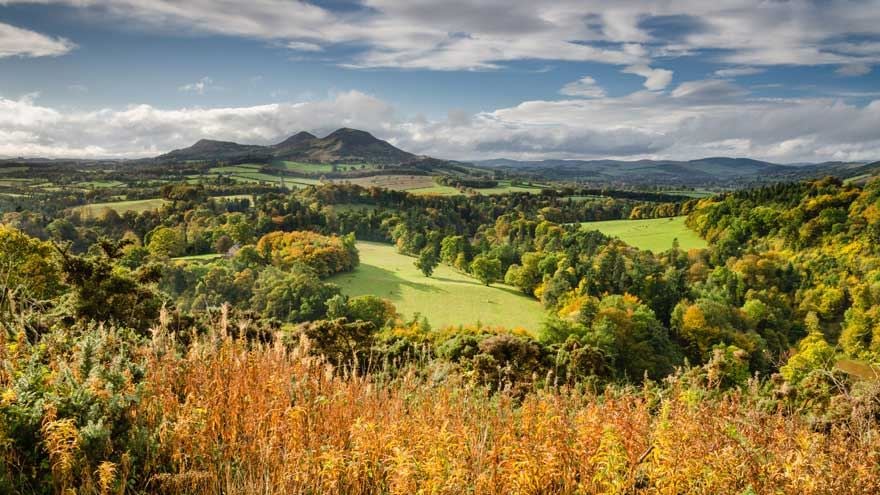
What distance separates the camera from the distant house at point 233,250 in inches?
2800

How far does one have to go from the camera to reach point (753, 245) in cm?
8319

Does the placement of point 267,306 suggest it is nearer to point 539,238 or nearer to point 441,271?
point 441,271

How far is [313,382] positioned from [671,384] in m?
3.92

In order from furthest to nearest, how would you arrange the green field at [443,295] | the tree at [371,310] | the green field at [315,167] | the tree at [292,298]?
1. the green field at [315,167]
2. the green field at [443,295]
3. the tree at [292,298]
4. the tree at [371,310]

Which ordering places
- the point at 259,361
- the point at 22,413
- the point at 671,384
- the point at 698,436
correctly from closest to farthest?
1. the point at 22,413
2. the point at 698,436
3. the point at 259,361
4. the point at 671,384

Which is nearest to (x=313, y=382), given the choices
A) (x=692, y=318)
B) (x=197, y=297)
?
(x=197, y=297)

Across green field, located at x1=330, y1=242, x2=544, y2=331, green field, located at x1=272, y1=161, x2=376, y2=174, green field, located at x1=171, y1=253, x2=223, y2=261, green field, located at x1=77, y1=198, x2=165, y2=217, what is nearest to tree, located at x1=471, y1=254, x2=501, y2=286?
green field, located at x1=330, y1=242, x2=544, y2=331

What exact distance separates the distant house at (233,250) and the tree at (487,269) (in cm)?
3512

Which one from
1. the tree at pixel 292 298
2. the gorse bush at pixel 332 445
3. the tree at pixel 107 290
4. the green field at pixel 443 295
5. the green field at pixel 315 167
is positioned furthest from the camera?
the green field at pixel 315 167

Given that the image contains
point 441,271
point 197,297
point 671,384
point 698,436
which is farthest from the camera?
point 441,271

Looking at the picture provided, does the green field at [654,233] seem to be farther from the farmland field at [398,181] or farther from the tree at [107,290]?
the tree at [107,290]

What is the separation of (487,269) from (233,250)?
3808 cm

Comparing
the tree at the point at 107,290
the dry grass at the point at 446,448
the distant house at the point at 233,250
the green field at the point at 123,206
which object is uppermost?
the dry grass at the point at 446,448

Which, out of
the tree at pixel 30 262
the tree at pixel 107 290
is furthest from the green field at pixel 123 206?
the tree at pixel 107 290
